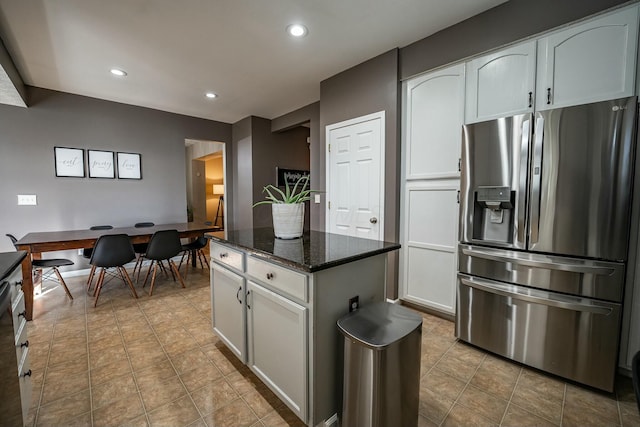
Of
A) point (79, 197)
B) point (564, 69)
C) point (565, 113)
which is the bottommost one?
point (79, 197)

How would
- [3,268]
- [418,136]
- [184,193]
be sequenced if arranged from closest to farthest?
[3,268] < [418,136] < [184,193]

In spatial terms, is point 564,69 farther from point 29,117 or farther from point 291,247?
point 29,117

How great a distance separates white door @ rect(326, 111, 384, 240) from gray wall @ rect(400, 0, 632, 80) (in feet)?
1.98

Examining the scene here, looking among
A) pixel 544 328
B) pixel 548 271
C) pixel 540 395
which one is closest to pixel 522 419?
pixel 540 395

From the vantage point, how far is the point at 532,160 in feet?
5.78

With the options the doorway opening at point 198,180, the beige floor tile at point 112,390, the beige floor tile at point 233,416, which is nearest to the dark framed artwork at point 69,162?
the doorway opening at point 198,180

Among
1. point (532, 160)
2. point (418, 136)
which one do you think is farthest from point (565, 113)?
point (418, 136)

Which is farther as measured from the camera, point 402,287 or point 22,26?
point 402,287

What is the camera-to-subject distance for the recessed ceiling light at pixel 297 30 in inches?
90.9

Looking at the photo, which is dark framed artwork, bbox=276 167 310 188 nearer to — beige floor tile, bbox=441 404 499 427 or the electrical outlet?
the electrical outlet

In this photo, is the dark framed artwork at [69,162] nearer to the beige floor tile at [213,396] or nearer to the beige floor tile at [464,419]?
the beige floor tile at [213,396]

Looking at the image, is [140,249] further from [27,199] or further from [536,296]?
[536,296]

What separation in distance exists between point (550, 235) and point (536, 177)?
0.38 meters

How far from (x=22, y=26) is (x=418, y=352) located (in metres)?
3.81
